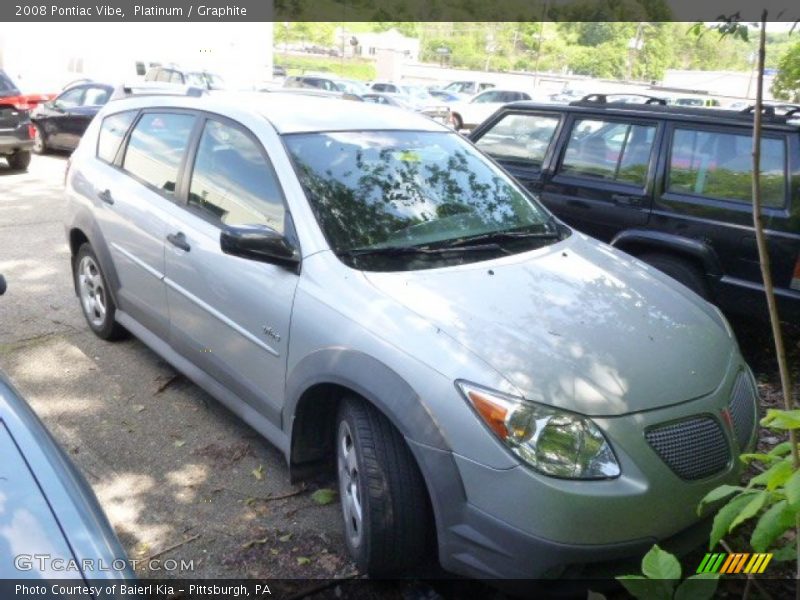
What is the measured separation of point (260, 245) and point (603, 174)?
11.2 ft

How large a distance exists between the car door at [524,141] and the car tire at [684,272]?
1187 millimetres

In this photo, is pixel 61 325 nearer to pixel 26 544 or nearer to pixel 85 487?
pixel 85 487

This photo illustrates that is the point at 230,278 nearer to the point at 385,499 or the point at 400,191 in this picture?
the point at 400,191

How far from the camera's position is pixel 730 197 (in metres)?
5.04

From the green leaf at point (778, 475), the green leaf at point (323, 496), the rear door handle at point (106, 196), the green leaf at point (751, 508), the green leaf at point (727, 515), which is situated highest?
the rear door handle at point (106, 196)

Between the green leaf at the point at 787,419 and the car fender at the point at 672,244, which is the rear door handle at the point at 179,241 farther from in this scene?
the car fender at the point at 672,244

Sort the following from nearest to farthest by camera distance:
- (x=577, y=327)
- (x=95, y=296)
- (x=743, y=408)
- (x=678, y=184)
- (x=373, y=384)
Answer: (x=373, y=384) → (x=577, y=327) → (x=743, y=408) → (x=95, y=296) → (x=678, y=184)

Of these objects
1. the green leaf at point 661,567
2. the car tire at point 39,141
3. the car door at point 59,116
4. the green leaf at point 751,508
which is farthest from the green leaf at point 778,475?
the car tire at point 39,141

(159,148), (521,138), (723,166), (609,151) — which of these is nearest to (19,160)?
(159,148)

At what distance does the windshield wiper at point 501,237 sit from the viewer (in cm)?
341

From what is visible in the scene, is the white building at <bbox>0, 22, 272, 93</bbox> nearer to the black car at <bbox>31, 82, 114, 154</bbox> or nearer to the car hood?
the black car at <bbox>31, 82, 114, 154</bbox>

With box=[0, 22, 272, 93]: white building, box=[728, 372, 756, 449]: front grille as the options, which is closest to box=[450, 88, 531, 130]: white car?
box=[0, 22, 272, 93]: white building

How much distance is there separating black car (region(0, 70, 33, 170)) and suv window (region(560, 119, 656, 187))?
9.32 m

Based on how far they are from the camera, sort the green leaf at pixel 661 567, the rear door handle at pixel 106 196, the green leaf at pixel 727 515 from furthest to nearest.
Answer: the rear door handle at pixel 106 196
the green leaf at pixel 661 567
the green leaf at pixel 727 515
